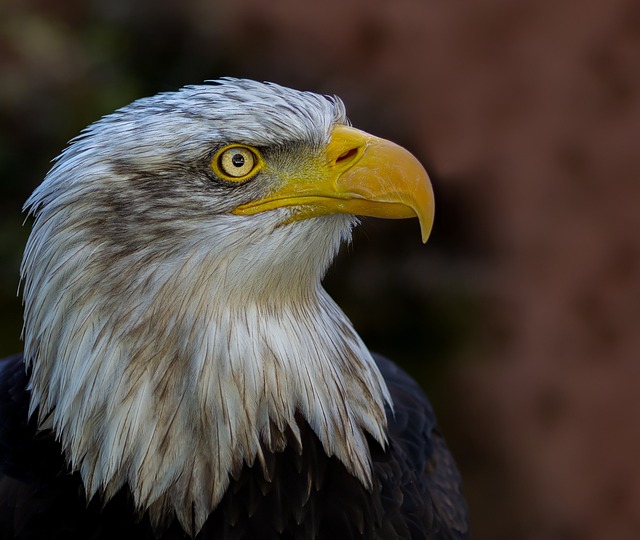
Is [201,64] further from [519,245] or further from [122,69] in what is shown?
[519,245]

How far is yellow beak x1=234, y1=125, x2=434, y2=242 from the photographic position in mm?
2301

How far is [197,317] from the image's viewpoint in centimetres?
231

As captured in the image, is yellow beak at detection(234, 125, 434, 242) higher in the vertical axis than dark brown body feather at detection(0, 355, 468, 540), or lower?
higher

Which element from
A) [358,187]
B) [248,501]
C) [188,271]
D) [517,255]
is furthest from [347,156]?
[517,255]

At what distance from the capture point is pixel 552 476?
19.7 ft

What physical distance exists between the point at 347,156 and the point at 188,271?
50 cm

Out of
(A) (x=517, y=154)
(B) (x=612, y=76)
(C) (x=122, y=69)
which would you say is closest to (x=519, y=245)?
(A) (x=517, y=154)

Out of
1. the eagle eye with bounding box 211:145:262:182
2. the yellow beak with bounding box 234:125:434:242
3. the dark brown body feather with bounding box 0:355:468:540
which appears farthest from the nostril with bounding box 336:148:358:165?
the dark brown body feather with bounding box 0:355:468:540

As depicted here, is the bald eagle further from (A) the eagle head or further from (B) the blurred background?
(B) the blurred background

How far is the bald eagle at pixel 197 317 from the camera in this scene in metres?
2.29

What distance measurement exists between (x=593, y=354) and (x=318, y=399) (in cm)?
406

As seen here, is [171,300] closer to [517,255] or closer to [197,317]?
[197,317]

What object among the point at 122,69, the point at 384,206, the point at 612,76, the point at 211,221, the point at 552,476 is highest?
the point at 612,76

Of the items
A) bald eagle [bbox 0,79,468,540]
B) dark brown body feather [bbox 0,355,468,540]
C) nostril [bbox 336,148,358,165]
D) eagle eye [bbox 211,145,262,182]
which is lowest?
dark brown body feather [bbox 0,355,468,540]
